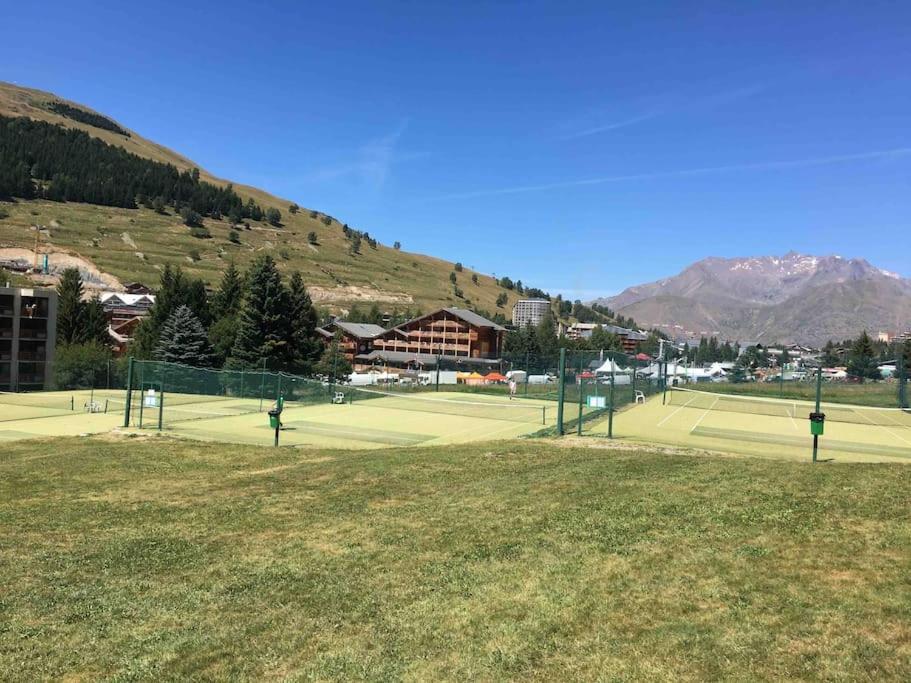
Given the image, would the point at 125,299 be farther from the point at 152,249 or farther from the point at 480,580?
the point at 480,580

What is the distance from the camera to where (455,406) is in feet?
126

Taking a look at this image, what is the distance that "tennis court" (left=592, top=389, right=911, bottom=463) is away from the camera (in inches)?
808

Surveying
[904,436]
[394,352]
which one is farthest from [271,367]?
[394,352]

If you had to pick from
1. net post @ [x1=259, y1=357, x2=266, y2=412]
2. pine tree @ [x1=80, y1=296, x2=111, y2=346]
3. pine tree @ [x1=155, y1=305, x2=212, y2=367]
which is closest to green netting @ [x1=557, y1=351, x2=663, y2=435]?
net post @ [x1=259, y1=357, x2=266, y2=412]

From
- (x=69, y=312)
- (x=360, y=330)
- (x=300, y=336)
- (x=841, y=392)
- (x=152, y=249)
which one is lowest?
(x=841, y=392)

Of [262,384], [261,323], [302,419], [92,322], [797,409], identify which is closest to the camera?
[302,419]

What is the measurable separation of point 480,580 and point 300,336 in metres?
54.3

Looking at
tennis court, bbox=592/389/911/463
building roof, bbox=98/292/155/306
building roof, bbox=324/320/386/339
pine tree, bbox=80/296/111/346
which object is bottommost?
tennis court, bbox=592/389/911/463

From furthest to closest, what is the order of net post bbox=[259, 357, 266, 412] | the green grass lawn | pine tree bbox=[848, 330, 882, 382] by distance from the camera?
pine tree bbox=[848, 330, 882, 382]
net post bbox=[259, 357, 266, 412]
the green grass lawn

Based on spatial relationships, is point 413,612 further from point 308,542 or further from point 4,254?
point 4,254

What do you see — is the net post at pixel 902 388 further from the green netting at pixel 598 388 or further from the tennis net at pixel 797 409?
the green netting at pixel 598 388

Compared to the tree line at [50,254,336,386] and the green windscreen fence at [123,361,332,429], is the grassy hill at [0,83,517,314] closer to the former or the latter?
the tree line at [50,254,336,386]

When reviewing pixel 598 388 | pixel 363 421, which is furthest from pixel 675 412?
pixel 363 421

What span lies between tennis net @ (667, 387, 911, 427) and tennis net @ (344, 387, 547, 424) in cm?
997
